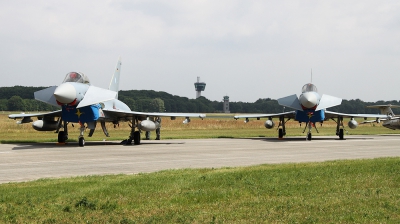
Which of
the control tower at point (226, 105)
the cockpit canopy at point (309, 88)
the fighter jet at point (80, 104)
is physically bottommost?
the fighter jet at point (80, 104)

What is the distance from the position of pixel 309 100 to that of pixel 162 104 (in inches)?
3411

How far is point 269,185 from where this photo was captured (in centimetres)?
1048

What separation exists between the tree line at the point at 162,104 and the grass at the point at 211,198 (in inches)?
2889

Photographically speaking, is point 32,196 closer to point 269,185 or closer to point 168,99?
point 269,185

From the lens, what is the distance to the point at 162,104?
11581 cm

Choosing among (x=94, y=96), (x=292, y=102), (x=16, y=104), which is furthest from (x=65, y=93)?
(x=16, y=104)

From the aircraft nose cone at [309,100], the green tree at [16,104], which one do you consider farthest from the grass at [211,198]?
the green tree at [16,104]

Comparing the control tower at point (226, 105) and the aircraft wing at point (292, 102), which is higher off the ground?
the control tower at point (226, 105)

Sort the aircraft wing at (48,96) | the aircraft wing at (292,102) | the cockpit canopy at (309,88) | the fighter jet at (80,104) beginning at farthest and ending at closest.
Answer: the cockpit canopy at (309,88) → the aircraft wing at (292,102) → the aircraft wing at (48,96) → the fighter jet at (80,104)

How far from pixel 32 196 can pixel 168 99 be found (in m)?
130

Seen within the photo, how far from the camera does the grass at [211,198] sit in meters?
7.47

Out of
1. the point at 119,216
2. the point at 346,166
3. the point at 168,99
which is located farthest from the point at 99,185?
the point at 168,99

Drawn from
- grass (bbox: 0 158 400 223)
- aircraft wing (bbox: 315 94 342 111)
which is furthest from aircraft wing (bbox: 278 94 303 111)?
grass (bbox: 0 158 400 223)

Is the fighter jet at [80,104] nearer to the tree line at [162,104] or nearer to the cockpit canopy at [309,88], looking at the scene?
the cockpit canopy at [309,88]
